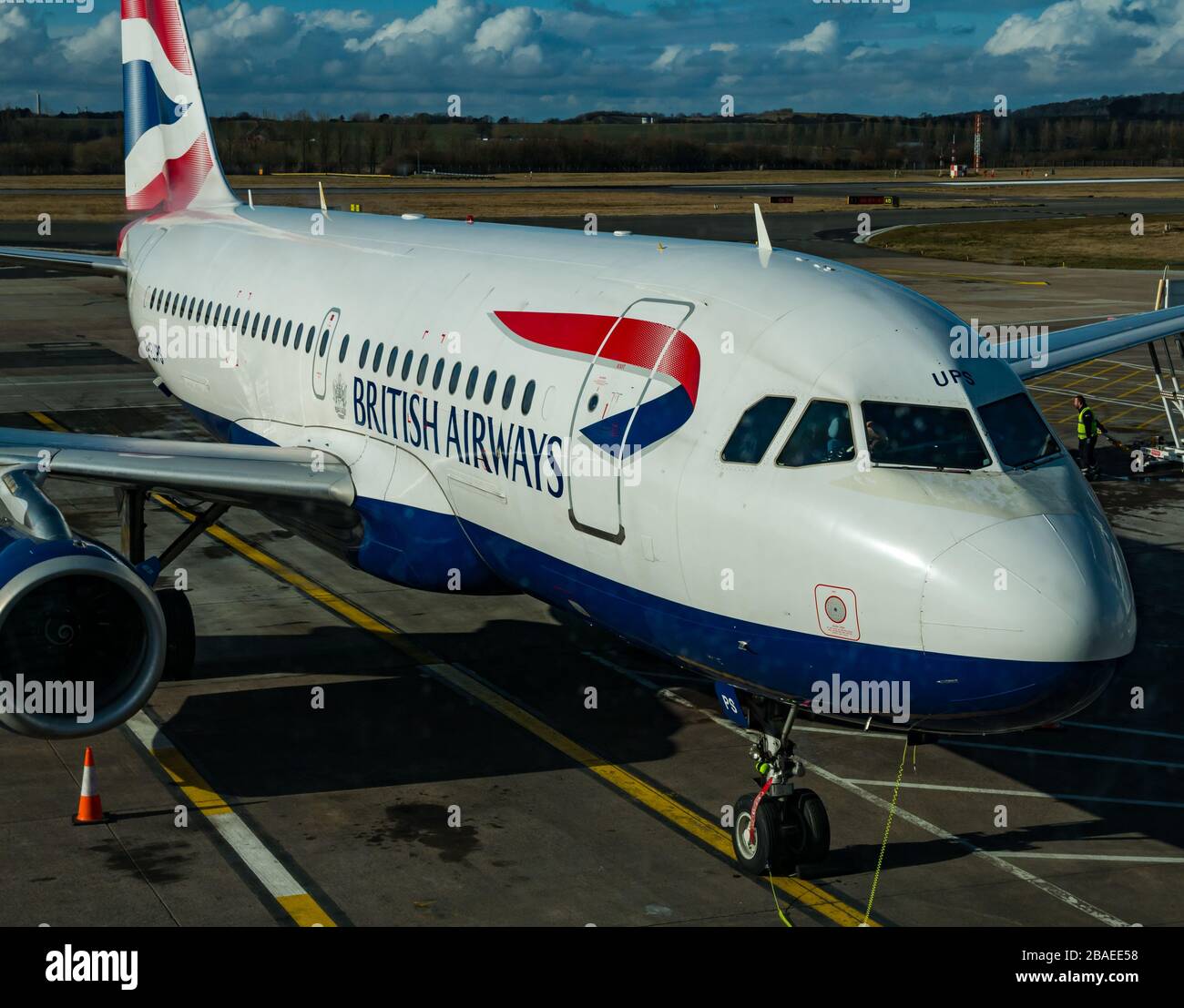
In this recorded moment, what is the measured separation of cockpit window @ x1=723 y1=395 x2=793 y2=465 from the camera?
11.9 meters

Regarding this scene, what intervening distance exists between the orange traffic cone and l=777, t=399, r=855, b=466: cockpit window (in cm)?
723

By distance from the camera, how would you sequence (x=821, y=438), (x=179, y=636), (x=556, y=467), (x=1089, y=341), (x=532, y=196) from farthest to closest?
(x=532, y=196)
(x=1089, y=341)
(x=179, y=636)
(x=556, y=467)
(x=821, y=438)

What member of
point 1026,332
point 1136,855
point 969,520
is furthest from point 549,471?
point 1026,332

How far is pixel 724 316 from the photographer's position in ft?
42.8

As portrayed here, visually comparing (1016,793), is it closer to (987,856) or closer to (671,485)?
(987,856)

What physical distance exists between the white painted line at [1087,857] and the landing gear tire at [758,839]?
223 centimetres

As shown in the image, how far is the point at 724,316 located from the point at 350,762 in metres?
6.15

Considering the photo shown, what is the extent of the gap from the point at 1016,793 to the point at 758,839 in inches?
140

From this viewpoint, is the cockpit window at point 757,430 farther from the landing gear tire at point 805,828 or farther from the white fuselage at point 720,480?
the landing gear tire at point 805,828

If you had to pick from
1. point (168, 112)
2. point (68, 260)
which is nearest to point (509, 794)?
point (68, 260)

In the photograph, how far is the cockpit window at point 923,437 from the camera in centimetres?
1130

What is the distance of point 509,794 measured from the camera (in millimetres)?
14633

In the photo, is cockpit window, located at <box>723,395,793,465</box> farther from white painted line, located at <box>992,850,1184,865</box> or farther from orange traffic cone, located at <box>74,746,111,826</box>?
orange traffic cone, located at <box>74,746,111,826</box>

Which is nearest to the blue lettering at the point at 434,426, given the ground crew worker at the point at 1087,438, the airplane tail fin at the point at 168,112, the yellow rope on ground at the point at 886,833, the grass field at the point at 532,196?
the yellow rope on ground at the point at 886,833
